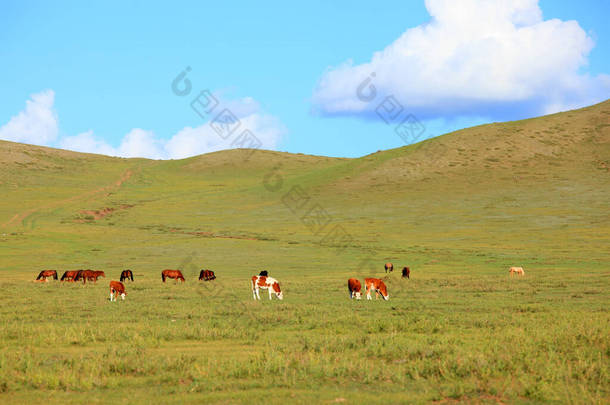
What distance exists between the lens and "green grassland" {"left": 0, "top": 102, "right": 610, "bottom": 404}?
466 inches

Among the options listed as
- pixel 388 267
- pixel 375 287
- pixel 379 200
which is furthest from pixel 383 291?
Result: pixel 379 200

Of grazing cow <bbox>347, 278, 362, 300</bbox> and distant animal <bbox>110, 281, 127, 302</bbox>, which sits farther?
grazing cow <bbox>347, 278, 362, 300</bbox>

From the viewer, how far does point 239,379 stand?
11805 millimetres

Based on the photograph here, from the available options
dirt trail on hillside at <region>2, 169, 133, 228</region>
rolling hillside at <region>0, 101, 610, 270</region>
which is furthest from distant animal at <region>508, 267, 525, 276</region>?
dirt trail on hillside at <region>2, 169, 133, 228</region>

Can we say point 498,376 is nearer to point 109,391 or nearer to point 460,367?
point 460,367

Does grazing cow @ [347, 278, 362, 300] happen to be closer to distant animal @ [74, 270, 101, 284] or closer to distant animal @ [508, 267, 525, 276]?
distant animal @ [508, 267, 525, 276]

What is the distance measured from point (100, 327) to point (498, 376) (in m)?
11.3

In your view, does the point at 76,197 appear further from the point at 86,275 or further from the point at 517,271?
the point at 517,271

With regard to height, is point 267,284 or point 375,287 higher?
point 267,284

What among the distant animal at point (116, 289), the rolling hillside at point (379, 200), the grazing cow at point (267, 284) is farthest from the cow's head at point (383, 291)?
the rolling hillside at point (379, 200)

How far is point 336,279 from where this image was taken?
36125 millimetres

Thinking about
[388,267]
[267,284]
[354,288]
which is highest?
[388,267]

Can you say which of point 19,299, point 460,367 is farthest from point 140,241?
point 460,367

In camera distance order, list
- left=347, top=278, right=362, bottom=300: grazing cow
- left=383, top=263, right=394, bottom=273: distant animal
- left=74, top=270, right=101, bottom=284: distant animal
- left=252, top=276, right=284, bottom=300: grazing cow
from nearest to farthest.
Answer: left=347, top=278, right=362, bottom=300: grazing cow
left=252, top=276, right=284, bottom=300: grazing cow
left=74, top=270, right=101, bottom=284: distant animal
left=383, top=263, right=394, bottom=273: distant animal
